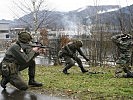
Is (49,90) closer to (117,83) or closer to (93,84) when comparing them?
(93,84)

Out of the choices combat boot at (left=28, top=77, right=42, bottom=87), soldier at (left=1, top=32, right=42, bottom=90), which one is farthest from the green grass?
soldier at (left=1, top=32, right=42, bottom=90)

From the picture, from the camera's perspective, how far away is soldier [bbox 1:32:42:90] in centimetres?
963

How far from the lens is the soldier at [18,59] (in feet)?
31.6

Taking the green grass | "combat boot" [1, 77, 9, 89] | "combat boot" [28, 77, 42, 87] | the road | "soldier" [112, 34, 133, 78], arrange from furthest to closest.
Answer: "soldier" [112, 34, 133, 78]
"combat boot" [28, 77, 42, 87]
"combat boot" [1, 77, 9, 89]
the road
the green grass

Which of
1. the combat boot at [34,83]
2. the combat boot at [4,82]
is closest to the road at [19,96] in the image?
the combat boot at [4,82]

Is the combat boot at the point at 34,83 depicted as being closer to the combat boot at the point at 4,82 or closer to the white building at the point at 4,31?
Answer: the combat boot at the point at 4,82

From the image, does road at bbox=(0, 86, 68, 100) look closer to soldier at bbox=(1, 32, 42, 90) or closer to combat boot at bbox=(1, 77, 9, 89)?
soldier at bbox=(1, 32, 42, 90)

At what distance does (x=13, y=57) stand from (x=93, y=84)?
2.65m

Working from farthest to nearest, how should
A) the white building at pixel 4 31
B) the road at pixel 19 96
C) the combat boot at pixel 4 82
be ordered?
the white building at pixel 4 31 → the combat boot at pixel 4 82 → the road at pixel 19 96

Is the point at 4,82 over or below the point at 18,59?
below

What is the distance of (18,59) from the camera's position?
384 inches

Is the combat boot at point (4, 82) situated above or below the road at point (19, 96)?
above

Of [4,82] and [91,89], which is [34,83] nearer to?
[4,82]

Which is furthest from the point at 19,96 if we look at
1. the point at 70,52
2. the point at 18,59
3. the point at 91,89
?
the point at 70,52
